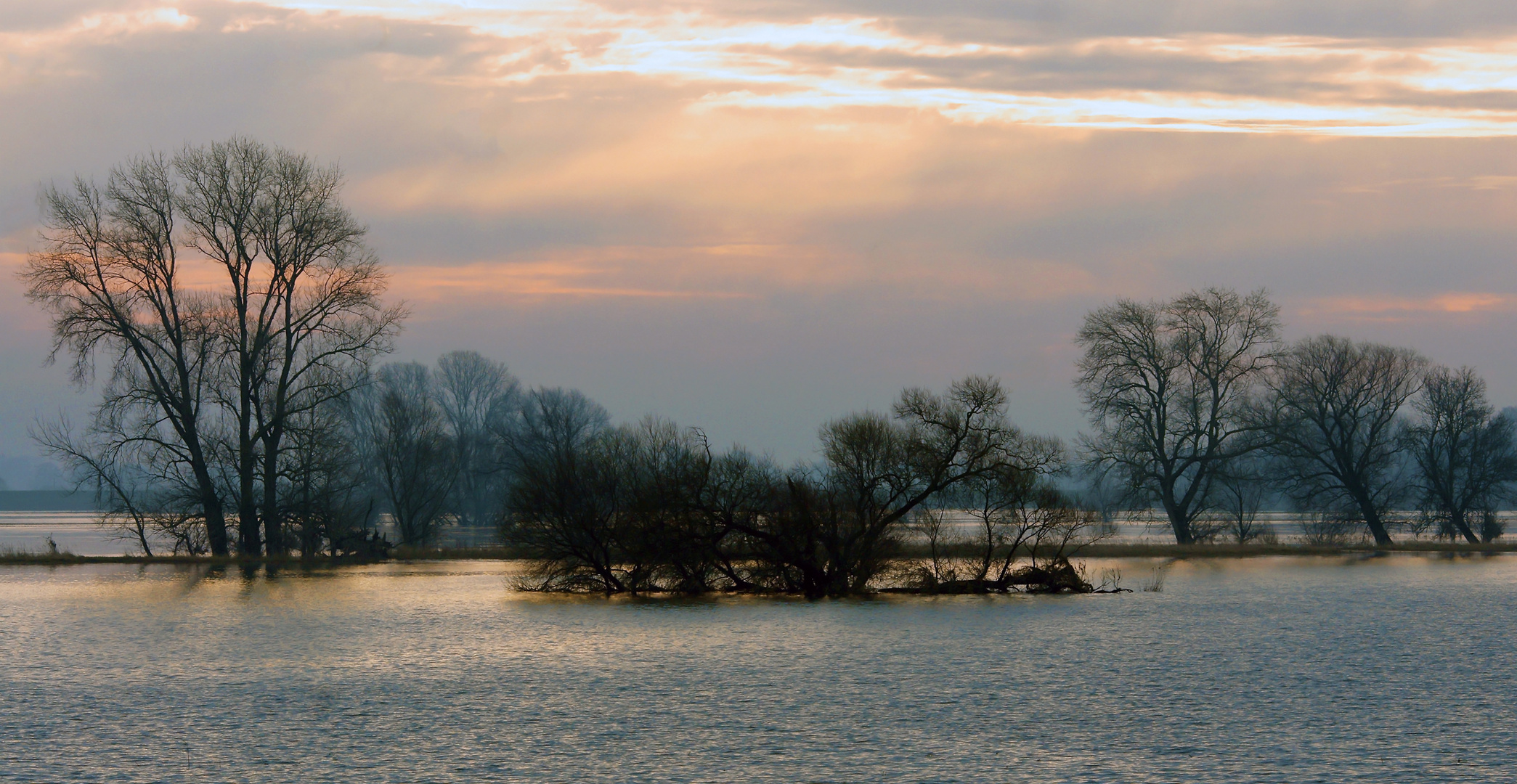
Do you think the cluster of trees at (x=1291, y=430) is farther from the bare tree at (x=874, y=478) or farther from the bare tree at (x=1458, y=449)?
the bare tree at (x=874, y=478)

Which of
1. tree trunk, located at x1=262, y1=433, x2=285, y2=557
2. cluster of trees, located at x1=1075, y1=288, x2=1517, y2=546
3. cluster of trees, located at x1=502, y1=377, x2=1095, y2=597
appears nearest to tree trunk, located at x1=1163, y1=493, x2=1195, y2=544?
cluster of trees, located at x1=1075, y1=288, x2=1517, y2=546

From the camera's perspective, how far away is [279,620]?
30.1 m

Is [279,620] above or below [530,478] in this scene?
below

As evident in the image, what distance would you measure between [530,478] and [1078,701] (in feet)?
75.2

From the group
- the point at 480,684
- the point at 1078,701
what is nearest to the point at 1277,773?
the point at 1078,701

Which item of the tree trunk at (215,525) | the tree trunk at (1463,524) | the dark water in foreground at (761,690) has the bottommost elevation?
the dark water in foreground at (761,690)

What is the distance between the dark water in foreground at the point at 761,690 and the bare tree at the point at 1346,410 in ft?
96.5

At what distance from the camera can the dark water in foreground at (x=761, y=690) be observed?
1432 cm

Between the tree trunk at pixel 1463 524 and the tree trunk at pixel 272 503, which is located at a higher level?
the tree trunk at pixel 272 503

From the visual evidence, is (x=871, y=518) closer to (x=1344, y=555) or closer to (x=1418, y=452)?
(x=1344, y=555)

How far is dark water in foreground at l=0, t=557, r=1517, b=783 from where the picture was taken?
1432cm

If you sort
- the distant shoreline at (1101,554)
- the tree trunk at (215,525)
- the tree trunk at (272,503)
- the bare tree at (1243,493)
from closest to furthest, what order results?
the distant shoreline at (1101,554)
the tree trunk at (272,503)
the tree trunk at (215,525)
the bare tree at (1243,493)

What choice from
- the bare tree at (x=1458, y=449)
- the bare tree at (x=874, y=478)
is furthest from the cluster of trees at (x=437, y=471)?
the bare tree at (x=1458, y=449)

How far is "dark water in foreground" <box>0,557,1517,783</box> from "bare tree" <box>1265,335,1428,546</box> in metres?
29.4
